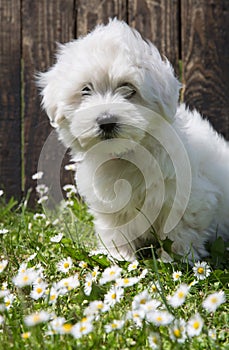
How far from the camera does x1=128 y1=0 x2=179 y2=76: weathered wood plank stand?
187 inches

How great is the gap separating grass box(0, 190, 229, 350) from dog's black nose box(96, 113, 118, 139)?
726mm

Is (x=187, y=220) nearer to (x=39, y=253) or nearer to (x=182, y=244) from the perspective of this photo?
(x=182, y=244)

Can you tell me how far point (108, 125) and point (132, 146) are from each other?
0.76ft

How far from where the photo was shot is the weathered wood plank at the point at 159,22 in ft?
15.6

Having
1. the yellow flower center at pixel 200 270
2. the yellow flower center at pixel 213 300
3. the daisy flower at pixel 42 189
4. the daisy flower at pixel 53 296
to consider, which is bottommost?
the daisy flower at pixel 42 189

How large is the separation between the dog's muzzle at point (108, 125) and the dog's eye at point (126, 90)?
0.23 meters

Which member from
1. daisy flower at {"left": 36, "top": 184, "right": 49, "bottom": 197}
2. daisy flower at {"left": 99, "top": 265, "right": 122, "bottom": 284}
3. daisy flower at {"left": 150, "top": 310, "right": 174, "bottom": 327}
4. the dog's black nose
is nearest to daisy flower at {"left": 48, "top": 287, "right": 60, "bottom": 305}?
daisy flower at {"left": 99, "top": 265, "right": 122, "bottom": 284}

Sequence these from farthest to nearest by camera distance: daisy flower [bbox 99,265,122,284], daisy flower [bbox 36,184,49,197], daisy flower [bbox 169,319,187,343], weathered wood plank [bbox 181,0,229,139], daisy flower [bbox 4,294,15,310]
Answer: weathered wood plank [bbox 181,0,229,139] < daisy flower [bbox 36,184,49,197] < daisy flower [bbox 4,294,15,310] < daisy flower [bbox 99,265,122,284] < daisy flower [bbox 169,319,187,343]

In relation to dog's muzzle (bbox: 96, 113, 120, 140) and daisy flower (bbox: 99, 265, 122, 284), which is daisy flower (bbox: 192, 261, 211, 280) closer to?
daisy flower (bbox: 99, 265, 122, 284)

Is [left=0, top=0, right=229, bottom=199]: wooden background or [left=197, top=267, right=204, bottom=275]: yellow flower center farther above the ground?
[left=0, top=0, right=229, bottom=199]: wooden background

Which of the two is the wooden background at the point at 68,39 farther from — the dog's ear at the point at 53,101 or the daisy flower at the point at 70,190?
the dog's ear at the point at 53,101

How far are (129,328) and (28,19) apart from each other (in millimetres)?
3366

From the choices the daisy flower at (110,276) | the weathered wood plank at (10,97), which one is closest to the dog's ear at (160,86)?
the daisy flower at (110,276)

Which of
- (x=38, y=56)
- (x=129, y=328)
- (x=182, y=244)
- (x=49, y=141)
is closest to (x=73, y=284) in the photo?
(x=129, y=328)
